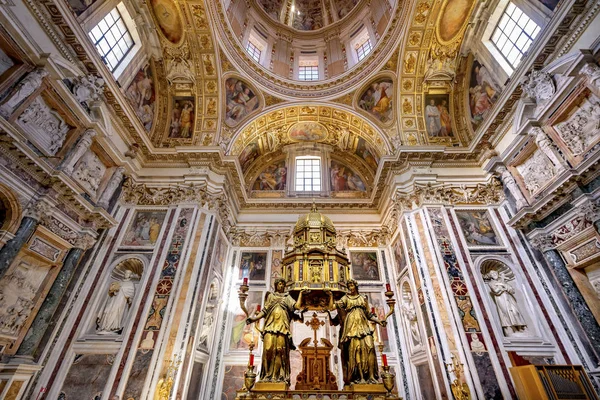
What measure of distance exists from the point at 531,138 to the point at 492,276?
4.24 meters

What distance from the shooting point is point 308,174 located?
15008 millimetres

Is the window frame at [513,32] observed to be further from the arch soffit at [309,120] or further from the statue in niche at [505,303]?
the statue in niche at [505,303]

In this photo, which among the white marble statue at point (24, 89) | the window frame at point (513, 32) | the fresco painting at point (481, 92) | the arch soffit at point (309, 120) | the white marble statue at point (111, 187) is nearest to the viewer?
the white marble statue at point (24, 89)

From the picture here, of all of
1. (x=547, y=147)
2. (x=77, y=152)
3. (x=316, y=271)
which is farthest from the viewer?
(x=547, y=147)

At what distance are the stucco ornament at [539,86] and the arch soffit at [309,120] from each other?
5002 mm

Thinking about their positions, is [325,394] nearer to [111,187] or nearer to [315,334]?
[315,334]

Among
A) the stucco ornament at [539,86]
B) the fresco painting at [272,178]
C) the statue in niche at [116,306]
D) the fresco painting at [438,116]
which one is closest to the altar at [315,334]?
the statue in niche at [116,306]

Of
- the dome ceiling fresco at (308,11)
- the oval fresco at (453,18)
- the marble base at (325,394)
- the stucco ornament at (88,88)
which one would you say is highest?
the dome ceiling fresco at (308,11)

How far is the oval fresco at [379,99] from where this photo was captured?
12586mm

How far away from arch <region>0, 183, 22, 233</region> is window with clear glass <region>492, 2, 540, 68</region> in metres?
14.0

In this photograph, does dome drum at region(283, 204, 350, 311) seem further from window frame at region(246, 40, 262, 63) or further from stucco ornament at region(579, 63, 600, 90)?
window frame at region(246, 40, 262, 63)

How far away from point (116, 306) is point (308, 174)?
9.96 meters

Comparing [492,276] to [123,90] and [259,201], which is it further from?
[123,90]

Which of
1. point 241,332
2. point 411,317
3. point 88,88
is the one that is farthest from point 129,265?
point 411,317
